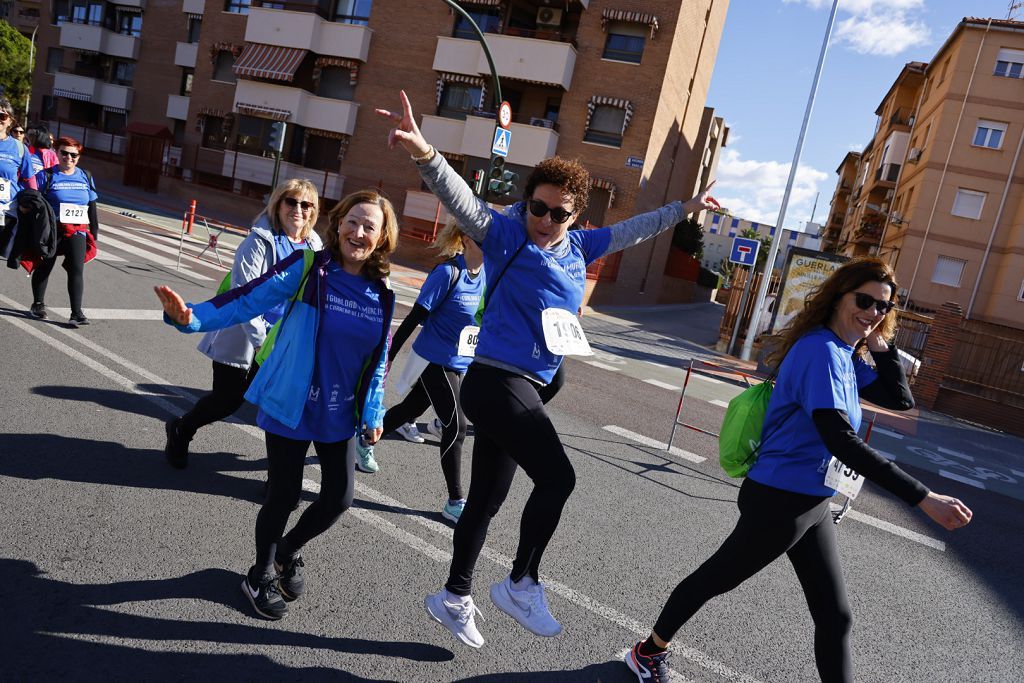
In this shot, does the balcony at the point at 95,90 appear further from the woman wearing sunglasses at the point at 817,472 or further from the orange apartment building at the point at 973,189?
the woman wearing sunglasses at the point at 817,472

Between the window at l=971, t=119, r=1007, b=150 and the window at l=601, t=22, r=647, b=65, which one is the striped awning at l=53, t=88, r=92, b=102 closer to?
the window at l=601, t=22, r=647, b=65

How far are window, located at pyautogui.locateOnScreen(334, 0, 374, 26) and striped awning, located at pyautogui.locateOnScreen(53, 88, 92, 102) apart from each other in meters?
20.7

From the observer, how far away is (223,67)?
33469mm

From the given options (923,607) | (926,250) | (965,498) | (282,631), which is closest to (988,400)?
(965,498)

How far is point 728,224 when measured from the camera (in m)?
111

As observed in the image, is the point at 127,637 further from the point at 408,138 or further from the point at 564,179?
the point at 564,179

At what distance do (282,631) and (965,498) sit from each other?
7.60 meters

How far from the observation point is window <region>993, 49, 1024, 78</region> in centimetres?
2905

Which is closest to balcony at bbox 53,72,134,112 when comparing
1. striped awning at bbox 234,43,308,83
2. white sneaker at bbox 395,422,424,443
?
striped awning at bbox 234,43,308,83

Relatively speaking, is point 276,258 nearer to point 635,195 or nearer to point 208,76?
point 635,195

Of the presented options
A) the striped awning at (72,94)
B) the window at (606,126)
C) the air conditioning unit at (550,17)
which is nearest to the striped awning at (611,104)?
the window at (606,126)

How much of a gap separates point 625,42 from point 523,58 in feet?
12.9

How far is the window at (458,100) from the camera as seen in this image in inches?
1095

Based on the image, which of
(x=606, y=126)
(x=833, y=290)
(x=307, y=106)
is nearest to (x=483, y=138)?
(x=606, y=126)
